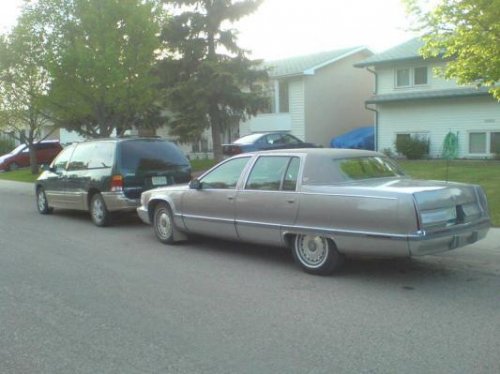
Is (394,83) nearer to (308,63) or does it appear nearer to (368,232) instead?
(308,63)

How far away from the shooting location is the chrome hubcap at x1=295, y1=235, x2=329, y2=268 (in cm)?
695

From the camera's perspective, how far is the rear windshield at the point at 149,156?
36.8 ft

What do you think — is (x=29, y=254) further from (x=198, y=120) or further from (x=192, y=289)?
(x=198, y=120)

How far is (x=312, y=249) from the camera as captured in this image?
7.10 metres

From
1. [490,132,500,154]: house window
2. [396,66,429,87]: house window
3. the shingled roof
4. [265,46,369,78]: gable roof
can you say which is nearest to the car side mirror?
the shingled roof

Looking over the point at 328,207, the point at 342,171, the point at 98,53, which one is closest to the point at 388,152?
the point at 98,53

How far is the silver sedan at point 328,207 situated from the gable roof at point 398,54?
52.6 ft

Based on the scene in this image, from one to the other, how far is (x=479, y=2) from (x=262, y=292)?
19.2ft

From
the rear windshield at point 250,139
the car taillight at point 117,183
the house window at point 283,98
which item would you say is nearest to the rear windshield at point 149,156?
the car taillight at point 117,183

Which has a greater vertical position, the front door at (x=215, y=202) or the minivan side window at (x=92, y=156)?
the minivan side window at (x=92, y=156)

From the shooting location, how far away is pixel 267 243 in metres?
7.56

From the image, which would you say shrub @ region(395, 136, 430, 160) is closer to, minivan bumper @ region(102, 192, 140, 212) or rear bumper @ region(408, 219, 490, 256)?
minivan bumper @ region(102, 192, 140, 212)

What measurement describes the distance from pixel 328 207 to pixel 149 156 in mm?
5561

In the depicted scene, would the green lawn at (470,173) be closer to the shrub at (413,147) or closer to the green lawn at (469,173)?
the green lawn at (469,173)
